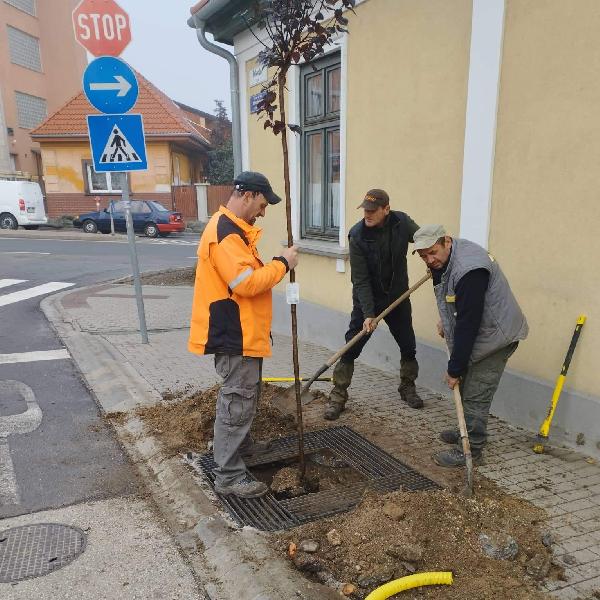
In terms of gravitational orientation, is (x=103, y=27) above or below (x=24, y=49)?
below

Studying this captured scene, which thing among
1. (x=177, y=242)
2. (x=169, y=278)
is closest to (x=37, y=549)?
(x=169, y=278)

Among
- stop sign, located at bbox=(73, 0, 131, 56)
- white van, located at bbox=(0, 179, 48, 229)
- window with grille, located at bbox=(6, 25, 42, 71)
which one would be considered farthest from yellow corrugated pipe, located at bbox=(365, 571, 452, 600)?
window with grille, located at bbox=(6, 25, 42, 71)

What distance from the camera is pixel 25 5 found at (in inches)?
1240

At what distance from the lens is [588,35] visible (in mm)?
3348

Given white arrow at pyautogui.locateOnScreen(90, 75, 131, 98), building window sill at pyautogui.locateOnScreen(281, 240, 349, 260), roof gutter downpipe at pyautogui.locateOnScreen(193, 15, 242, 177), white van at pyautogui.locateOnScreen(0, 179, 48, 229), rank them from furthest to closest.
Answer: white van at pyautogui.locateOnScreen(0, 179, 48, 229)
roof gutter downpipe at pyautogui.locateOnScreen(193, 15, 242, 177)
white arrow at pyautogui.locateOnScreen(90, 75, 131, 98)
building window sill at pyautogui.locateOnScreen(281, 240, 349, 260)

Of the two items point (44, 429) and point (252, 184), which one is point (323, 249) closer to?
point (252, 184)

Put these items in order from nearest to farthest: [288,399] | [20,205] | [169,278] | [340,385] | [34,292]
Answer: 1. [340,385]
2. [288,399]
3. [34,292]
4. [169,278]
5. [20,205]

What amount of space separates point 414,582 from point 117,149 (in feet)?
18.2

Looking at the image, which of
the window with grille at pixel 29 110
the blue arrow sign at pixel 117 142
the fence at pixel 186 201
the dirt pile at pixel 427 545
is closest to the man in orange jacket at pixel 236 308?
the dirt pile at pixel 427 545

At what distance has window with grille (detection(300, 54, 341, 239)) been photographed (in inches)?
238

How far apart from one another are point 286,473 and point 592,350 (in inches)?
85.4

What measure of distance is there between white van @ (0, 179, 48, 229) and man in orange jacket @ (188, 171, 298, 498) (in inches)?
929

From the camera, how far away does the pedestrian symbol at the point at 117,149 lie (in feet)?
20.5

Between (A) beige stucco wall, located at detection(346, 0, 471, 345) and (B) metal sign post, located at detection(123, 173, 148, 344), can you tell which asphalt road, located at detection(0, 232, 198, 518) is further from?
(A) beige stucco wall, located at detection(346, 0, 471, 345)
